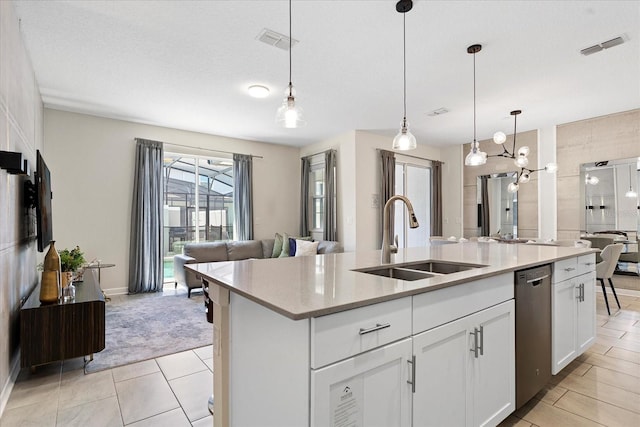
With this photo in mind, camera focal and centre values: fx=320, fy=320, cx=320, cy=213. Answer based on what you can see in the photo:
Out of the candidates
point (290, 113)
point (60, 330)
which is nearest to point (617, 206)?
point (290, 113)

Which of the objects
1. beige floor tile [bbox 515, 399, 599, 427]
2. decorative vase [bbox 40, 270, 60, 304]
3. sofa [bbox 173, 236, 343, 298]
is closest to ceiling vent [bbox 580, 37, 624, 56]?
beige floor tile [bbox 515, 399, 599, 427]

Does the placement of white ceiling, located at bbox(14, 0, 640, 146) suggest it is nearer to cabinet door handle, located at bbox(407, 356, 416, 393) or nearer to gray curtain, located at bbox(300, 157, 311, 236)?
gray curtain, located at bbox(300, 157, 311, 236)

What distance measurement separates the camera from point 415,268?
2.06 meters

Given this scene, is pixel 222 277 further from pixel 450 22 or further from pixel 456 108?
pixel 456 108

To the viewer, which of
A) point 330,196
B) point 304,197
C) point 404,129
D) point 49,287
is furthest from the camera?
point 304,197

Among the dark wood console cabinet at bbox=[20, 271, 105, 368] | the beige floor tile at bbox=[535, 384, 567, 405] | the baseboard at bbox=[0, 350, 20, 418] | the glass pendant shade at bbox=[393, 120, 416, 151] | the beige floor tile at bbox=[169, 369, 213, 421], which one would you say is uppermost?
the glass pendant shade at bbox=[393, 120, 416, 151]

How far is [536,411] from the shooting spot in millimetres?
1943

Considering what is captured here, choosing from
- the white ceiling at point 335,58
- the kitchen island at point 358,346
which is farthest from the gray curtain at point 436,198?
the kitchen island at point 358,346

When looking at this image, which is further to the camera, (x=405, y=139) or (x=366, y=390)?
(x=405, y=139)

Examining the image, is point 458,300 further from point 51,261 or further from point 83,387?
point 51,261

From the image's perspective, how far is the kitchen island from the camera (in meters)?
1.04

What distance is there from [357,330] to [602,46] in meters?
3.61

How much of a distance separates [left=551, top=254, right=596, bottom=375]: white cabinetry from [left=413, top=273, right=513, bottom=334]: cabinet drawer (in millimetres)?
716

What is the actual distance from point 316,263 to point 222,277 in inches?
25.8
